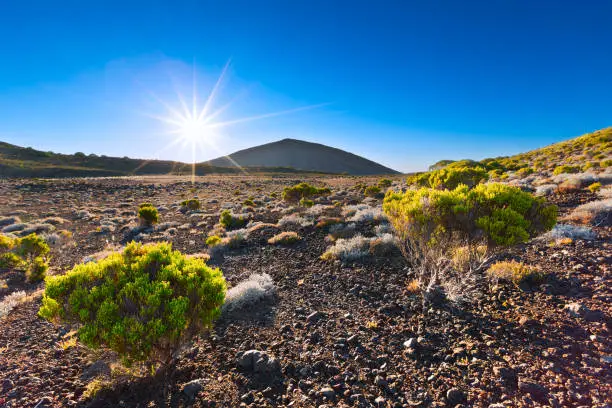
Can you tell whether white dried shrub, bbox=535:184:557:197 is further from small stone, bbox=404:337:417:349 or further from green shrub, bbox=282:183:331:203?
small stone, bbox=404:337:417:349

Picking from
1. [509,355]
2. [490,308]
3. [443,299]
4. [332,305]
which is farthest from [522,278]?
[332,305]

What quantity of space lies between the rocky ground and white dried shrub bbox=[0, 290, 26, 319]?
0.83 ft

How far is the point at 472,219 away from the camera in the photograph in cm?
603

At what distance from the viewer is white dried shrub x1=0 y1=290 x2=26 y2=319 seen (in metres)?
7.83

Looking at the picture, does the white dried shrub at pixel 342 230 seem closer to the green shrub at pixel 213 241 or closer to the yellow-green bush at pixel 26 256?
the green shrub at pixel 213 241

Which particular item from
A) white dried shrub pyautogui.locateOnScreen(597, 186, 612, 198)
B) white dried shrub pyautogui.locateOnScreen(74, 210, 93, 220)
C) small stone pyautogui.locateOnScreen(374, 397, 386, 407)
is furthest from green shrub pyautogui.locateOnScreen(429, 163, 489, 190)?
white dried shrub pyautogui.locateOnScreen(74, 210, 93, 220)

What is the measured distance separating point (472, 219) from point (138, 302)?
21.9 ft

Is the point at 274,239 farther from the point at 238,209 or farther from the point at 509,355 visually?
the point at 238,209

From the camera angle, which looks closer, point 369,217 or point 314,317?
point 314,317

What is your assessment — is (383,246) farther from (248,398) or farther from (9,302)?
(9,302)

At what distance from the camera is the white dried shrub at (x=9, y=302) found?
7.83 m

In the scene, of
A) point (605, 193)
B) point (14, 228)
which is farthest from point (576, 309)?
point (14, 228)

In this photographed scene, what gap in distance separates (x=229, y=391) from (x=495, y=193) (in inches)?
265

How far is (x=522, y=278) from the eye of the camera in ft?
22.0
